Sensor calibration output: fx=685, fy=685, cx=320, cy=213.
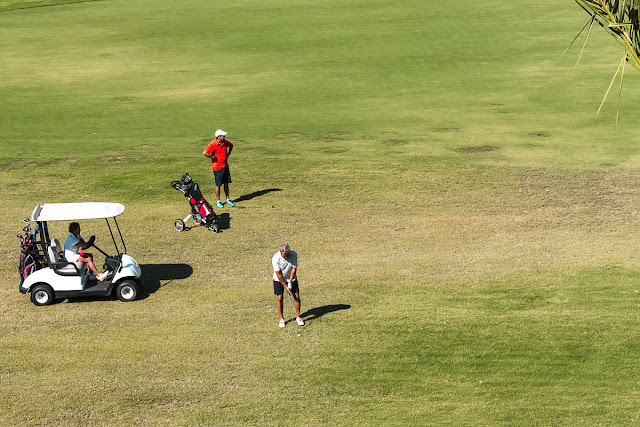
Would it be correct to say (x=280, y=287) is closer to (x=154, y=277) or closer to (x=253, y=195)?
(x=154, y=277)

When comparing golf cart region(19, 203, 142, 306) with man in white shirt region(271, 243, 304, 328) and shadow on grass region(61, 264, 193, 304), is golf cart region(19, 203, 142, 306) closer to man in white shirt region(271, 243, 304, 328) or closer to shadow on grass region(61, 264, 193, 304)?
shadow on grass region(61, 264, 193, 304)

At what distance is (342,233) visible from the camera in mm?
18359

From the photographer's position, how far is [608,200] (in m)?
20.2

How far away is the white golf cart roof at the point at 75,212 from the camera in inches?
559

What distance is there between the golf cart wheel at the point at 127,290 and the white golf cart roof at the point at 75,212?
1480 mm

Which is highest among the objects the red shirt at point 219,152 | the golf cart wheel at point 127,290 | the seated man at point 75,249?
the red shirt at point 219,152

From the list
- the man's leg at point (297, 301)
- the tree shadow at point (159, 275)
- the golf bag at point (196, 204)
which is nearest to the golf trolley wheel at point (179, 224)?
the golf bag at point (196, 204)

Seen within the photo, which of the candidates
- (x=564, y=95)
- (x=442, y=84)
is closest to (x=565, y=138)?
(x=564, y=95)

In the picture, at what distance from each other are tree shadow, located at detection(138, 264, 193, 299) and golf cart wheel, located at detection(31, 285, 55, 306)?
6.13 feet

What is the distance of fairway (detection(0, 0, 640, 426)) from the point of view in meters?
11.8

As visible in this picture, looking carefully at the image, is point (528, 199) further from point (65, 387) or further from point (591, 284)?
point (65, 387)

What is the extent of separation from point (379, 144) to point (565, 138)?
710 centimetres

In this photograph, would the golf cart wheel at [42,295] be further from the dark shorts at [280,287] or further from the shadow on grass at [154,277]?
the dark shorts at [280,287]

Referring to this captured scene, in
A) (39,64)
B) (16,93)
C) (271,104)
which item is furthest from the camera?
(39,64)
